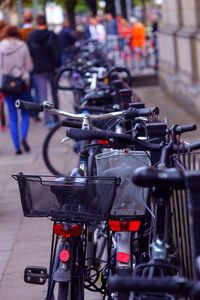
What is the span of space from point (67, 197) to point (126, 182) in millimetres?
339

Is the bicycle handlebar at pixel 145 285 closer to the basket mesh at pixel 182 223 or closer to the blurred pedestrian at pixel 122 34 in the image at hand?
the basket mesh at pixel 182 223

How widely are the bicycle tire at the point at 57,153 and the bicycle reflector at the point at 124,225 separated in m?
5.47

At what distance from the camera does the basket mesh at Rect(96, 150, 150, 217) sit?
180 inches

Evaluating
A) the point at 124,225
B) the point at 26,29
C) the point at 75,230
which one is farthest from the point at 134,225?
the point at 26,29

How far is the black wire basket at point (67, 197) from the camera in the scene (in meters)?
4.32

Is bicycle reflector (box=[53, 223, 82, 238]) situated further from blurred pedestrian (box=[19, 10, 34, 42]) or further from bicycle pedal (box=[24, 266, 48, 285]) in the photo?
blurred pedestrian (box=[19, 10, 34, 42])

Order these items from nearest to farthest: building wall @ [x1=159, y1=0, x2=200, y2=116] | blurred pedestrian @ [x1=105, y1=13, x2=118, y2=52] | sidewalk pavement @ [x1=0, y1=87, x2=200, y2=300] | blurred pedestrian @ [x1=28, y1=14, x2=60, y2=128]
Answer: sidewalk pavement @ [x1=0, y1=87, x2=200, y2=300] → blurred pedestrian @ [x1=28, y1=14, x2=60, y2=128] → building wall @ [x1=159, y1=0, x2=200, y2=116] → blurred pedestrian @ [x1=105, y1=13, x2=118, y2=52]

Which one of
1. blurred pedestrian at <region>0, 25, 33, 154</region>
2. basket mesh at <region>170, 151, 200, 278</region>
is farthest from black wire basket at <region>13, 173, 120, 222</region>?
blurred pedestrian at <region>0, 25, 33, 154</region>

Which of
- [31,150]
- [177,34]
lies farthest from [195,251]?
[177,34]

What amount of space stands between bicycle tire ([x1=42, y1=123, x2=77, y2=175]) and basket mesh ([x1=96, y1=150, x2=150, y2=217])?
5.37 meters

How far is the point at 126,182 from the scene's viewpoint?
15.0ft

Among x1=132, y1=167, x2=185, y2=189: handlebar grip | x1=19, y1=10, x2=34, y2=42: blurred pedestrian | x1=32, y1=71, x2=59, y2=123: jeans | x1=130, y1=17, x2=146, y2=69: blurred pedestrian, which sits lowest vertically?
x1=132, y1=167, x2=185, y2=189: handlebar grip

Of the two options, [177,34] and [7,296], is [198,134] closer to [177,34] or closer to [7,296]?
[7,296]

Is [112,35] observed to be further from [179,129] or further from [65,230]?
[65,230]
